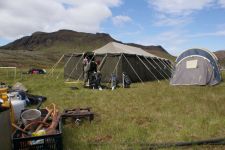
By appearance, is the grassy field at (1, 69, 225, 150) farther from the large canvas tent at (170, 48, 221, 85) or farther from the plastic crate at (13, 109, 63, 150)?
the large canvas tent at (170, 48, 221, 85)

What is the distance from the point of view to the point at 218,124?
26.3 feet

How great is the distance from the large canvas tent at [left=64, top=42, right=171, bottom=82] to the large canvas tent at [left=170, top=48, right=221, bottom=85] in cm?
304

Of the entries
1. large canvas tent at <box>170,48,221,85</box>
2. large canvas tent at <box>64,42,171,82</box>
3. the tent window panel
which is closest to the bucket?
large canvas tent at <box>64,42,171,82</box>

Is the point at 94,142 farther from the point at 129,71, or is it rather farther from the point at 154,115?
the point at 129,71

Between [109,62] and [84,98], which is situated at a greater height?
[109,62]

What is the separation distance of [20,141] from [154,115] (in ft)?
16.8

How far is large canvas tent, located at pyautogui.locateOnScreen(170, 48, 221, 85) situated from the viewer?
17797 mm

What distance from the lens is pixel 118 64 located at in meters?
19.6

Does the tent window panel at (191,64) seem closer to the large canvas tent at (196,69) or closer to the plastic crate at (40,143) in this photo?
the large canvas tent at (196,69)

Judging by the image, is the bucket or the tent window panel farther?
the tent window panel

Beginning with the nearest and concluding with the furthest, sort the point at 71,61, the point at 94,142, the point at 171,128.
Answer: the point at 94,142
the point at 171,128
the point at 71,61

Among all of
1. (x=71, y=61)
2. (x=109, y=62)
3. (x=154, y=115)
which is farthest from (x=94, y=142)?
(x=71, y=61)

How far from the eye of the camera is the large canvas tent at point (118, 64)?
19.8m

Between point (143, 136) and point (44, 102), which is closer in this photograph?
point (143, 136)
